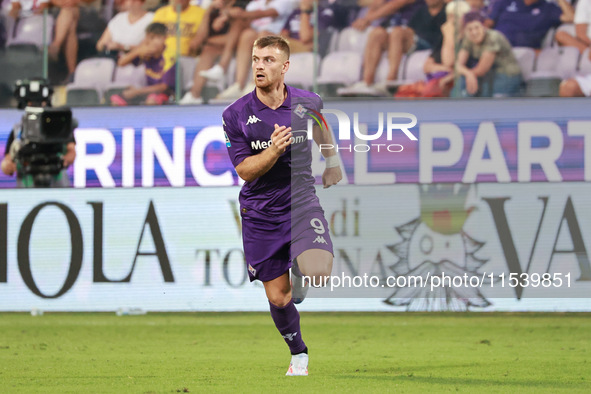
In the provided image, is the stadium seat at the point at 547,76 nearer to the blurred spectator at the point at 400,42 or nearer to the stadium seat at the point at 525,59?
the stadium seat at the point at 525,59

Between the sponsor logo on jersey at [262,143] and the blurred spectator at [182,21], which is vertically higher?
the blurred spectator at [182,21]

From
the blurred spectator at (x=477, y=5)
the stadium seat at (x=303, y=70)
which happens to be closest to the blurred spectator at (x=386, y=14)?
the blurred spectator at (x=477, y=5)

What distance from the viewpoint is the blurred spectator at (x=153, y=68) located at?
Result: 41.6ft

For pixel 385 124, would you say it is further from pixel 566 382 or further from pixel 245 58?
pixel 566 382

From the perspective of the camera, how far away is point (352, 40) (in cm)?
1251

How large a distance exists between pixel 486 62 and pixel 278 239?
23.2ft

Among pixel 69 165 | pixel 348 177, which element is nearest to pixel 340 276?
pixel 348 177

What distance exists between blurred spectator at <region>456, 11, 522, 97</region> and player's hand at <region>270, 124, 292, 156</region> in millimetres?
7064

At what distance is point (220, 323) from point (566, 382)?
5.91m

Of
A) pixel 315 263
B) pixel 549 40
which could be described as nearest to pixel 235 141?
pixel 315 263

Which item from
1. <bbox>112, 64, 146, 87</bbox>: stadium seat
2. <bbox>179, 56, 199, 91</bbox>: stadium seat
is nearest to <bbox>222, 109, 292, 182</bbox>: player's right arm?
<bbox>179, 56, 199, 91</bbox>: stadium seat

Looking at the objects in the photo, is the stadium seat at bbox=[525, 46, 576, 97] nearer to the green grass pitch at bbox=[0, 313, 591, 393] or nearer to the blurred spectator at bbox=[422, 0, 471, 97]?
the blurred spectator at bbox=[422, 0, 471, 97]

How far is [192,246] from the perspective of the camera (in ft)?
38.4

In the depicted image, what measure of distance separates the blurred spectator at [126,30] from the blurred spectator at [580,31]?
554 cm
